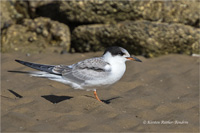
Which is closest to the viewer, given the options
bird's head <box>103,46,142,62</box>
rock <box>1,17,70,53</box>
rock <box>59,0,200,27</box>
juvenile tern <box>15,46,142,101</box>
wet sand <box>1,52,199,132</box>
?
wet sand <box>1,52,199,132</box>

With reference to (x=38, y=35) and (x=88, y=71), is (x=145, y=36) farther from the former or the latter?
(x=88, y=71)

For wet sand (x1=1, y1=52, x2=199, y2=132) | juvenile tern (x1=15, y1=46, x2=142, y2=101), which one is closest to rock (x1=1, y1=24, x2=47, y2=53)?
wet sand (x1=1, y1=52, x2=199, y2=132)

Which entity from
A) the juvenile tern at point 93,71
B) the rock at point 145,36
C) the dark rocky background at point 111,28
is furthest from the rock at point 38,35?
the juvenile tern at point 93,71

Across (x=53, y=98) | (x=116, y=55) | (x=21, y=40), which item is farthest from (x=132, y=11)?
(x=53, y=98)

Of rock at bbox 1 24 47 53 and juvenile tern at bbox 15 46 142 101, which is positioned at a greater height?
juvenile tern at bbox 15 46 142 101

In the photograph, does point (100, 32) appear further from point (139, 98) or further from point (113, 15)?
point (139, 98)

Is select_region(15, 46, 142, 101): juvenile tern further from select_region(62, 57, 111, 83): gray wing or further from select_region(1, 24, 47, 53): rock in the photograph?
select_region(1, 24, 47, 53): rock

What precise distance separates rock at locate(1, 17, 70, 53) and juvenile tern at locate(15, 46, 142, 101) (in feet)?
11.9

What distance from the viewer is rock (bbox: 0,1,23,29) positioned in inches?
372

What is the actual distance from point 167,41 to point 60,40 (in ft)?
9.51

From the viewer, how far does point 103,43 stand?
9227mm

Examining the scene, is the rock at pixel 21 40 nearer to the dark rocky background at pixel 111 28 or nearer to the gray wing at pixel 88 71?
the dark rocky background at pixel 111 28

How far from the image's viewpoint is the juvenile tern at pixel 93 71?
5.50m

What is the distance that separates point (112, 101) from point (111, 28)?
3399 millimetres
